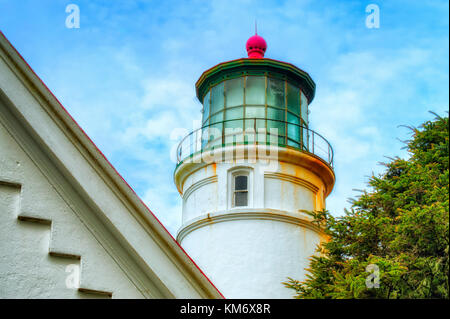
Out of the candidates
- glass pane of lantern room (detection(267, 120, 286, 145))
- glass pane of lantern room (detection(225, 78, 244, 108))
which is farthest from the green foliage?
glass pane of lantern room (detection(225, 78, 244, 108))

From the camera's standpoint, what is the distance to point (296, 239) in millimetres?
18656

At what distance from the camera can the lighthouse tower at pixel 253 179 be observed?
18312 mm

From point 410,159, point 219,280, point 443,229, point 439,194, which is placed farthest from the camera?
point 219,280

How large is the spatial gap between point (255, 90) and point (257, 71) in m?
0.75

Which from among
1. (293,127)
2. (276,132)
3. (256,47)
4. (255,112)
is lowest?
(276,132)

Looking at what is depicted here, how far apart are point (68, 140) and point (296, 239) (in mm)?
15115

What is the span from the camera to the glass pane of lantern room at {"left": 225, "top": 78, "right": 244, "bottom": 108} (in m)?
20.2

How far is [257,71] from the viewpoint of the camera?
20547 mm

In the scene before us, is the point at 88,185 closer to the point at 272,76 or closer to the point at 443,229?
the point at 443,229

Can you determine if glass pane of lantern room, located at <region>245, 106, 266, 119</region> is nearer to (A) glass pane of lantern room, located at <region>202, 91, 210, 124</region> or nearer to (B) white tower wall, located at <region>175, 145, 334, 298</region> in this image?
(B) white tower wall, located at <region>175, 145, 334, 298</region>

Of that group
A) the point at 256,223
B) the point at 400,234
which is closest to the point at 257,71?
the point at 256,223

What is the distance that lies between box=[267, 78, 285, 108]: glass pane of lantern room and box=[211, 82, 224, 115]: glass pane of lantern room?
1.65 metres

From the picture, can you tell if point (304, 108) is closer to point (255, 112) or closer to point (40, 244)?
point (255, 112)

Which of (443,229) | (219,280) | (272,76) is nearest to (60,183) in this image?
(443,229)
